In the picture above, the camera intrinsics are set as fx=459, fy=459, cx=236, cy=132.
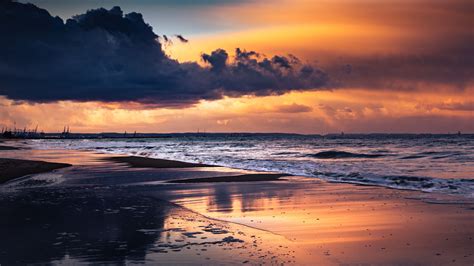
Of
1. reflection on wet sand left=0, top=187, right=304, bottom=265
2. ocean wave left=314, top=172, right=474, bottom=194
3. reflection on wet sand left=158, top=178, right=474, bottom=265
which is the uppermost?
ocean wave left=314, top=172, right=474, bottom=194

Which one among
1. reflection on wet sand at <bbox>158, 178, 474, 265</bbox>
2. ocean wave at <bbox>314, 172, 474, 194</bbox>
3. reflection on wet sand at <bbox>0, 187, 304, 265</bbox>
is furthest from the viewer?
ocean wave at <bbox>314, 172, 474, 194</bbox>

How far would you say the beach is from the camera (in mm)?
8547

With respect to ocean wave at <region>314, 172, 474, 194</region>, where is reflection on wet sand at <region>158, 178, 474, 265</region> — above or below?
below

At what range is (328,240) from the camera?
32.6ft

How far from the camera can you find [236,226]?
11.6 m

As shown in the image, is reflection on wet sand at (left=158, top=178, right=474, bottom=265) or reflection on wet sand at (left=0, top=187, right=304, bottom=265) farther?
reflection on wet sand at (left=158, top=178, right=474, bottom=265)

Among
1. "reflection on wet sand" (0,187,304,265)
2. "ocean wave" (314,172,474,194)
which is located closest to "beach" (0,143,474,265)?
"reflection on wet sand" (0,187,304,265)

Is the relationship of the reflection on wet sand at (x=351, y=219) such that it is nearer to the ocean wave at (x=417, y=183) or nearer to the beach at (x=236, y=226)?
the beach at (x=236, y=226)

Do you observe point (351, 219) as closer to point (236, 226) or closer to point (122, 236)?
point (236, 226)

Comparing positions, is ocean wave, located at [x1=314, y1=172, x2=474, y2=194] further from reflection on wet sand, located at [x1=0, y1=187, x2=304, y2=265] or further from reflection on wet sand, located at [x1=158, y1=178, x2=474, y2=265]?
reflection on wet sand, located at [x1=0, y1=187, x2=304, y2=265]

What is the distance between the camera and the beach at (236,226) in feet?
28.0

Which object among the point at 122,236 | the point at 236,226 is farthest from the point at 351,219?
the point at 122,236

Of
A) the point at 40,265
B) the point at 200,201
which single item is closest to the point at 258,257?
the point at 40,265

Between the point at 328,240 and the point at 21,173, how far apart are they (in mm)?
22988
